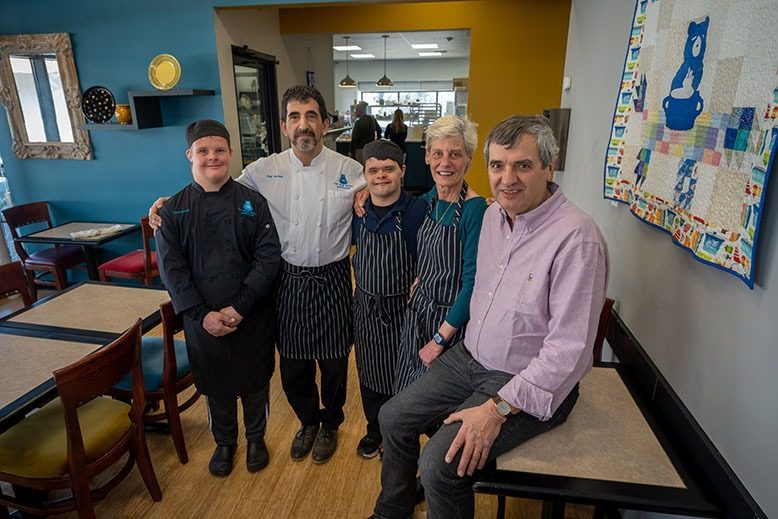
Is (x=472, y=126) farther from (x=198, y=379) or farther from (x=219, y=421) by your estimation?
(x=219, y=421)

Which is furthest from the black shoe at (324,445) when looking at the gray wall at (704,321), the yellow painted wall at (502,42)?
the yellow painted wall at (502,42)

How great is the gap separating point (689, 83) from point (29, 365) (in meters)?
2.24

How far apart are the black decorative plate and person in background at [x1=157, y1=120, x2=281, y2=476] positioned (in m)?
2.36

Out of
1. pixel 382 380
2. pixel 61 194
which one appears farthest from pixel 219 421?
pixel 61 194

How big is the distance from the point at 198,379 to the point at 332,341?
581mm

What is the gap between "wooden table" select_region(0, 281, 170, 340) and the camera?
1.87 metres

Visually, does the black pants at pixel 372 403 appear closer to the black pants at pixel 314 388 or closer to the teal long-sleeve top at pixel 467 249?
the black pants at pixel 314 388

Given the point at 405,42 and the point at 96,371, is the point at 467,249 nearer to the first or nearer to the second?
the point at 96,371

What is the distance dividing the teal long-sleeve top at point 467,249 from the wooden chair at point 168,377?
3.73ft

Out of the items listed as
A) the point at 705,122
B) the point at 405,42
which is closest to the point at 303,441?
the point at 705,122

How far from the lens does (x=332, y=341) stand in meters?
1.99

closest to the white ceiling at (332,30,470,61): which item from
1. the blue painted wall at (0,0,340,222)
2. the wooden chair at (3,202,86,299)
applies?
the blue painted wall at (0,0,340,222)

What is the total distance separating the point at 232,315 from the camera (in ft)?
5.99

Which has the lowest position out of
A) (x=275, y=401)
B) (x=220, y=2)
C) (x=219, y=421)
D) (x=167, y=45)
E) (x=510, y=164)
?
(x=275, y=401)
